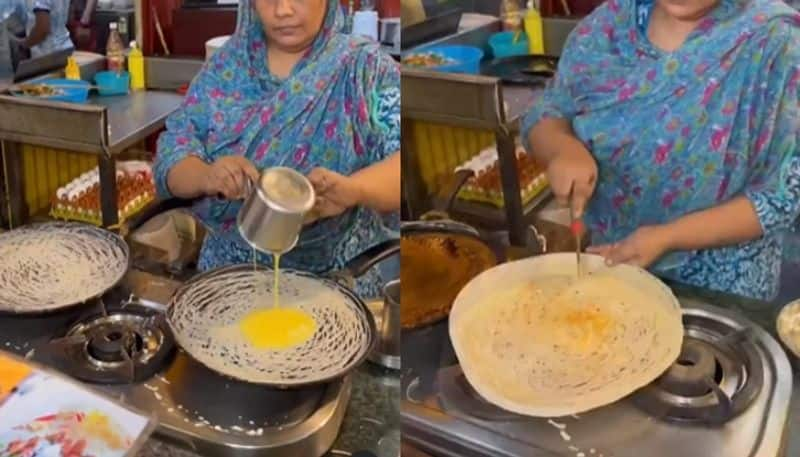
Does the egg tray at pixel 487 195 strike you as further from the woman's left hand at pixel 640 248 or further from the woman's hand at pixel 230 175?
the woman's hand at pixel 230 175

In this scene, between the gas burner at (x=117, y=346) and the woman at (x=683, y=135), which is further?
the gas burner at (x=117, y=346)

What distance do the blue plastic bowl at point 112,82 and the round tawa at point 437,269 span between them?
0.40 m

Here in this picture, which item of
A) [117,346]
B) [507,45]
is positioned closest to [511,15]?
[507,45]

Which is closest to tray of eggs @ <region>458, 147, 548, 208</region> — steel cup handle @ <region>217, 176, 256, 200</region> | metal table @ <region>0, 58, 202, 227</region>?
steel cup handle @ <region>217, 176, 256, 200</region>

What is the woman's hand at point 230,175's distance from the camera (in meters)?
0.90

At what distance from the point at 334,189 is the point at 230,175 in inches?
4.5

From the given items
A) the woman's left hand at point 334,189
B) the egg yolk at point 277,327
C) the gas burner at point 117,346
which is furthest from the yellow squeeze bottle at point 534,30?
the gas burner at point 117,346

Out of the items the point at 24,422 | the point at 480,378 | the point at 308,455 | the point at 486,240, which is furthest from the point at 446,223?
the point at 24,422

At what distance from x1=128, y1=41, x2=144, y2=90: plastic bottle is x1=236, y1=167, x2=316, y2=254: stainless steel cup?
210 millimetres

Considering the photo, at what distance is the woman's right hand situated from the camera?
0.73 metres

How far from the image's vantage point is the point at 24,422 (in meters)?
0.82

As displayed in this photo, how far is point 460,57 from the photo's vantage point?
73 cm

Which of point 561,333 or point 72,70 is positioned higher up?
point 72,70

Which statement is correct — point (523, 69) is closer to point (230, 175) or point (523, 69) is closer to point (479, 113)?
point (479, 113)
